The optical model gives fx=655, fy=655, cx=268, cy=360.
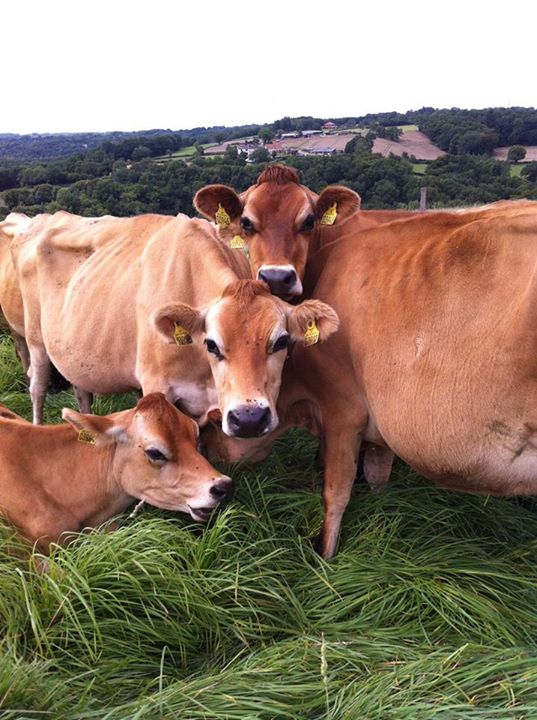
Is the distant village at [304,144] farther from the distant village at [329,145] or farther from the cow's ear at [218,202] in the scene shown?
the cow's ear at [218,202]

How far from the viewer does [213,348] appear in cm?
374

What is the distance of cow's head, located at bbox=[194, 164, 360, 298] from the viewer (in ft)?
13.8

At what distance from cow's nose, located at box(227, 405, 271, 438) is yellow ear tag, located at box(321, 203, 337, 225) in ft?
5.86

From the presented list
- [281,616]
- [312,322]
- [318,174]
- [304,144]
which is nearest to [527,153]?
[304,144]

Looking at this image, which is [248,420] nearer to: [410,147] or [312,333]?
[312,333]

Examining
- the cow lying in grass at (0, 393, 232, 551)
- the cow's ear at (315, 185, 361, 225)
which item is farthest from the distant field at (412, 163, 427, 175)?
the cow lying in grass at (0, 393, 232, 551)

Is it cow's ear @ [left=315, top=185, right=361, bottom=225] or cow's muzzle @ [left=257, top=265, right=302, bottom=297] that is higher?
cow's ear @ [left=315, top=185, right=361, bottom=225]

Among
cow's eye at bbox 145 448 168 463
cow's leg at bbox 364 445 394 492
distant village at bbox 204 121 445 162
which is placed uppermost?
distant village at bbox 204 121 445 162

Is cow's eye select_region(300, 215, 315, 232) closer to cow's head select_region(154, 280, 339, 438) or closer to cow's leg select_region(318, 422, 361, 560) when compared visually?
cow's head select_region(154, 280, 339, 438)

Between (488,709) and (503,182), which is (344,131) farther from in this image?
(488,709)

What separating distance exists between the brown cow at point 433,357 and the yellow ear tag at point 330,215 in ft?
1.46

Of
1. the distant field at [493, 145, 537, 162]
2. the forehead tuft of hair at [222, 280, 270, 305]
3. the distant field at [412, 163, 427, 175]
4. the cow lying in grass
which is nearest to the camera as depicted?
the forehead tuft of hair at [222, 280, 270, 305]

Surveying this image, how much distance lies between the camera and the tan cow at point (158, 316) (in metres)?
3.63

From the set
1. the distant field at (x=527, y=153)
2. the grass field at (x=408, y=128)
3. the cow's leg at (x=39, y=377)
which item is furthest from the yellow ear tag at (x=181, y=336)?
the grass field at (x=408, y=128)
